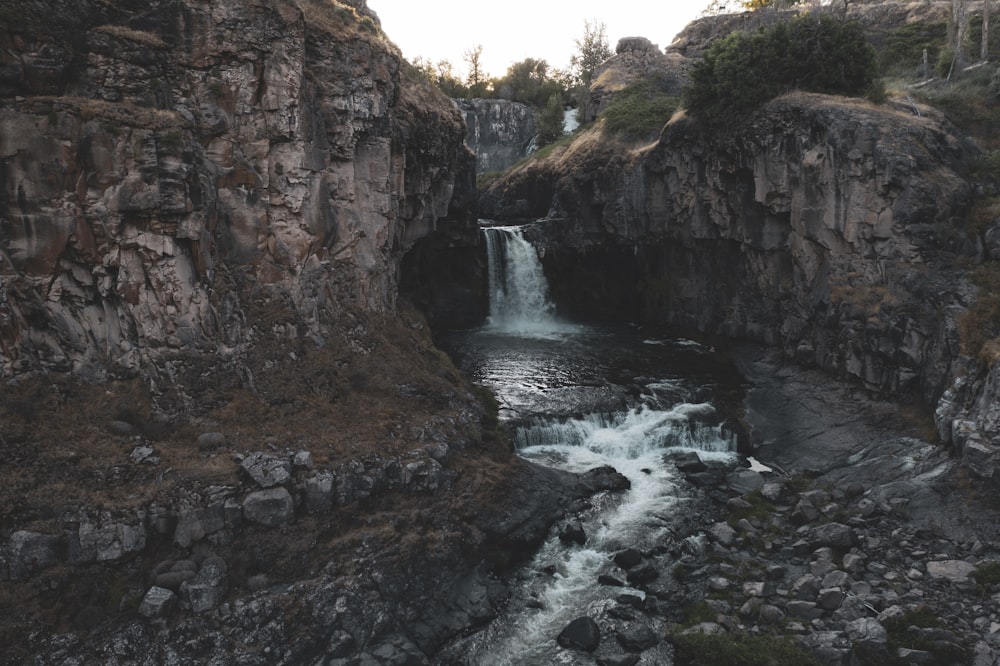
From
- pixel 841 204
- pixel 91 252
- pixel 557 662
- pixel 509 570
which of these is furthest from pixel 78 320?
pixel 841 204

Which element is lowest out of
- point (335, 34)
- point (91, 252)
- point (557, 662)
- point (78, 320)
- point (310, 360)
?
point (557, 662)

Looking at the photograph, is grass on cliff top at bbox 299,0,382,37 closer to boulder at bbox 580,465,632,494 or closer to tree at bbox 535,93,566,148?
boulder at bbox 580,465,632,494

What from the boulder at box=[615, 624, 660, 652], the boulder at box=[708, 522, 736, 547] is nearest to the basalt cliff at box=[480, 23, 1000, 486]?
the boulder at box=[708, 522, 736, 547]

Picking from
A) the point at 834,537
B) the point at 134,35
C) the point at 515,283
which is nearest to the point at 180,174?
the point at 134,35

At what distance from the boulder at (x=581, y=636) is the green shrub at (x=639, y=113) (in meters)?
35.0

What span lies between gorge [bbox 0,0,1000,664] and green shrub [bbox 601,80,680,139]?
14033 mm

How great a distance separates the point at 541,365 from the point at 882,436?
14535mm

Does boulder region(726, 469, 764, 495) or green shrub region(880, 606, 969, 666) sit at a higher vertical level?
boulder region(726, 469, 764, 495)

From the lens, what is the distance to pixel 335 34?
74.1ft

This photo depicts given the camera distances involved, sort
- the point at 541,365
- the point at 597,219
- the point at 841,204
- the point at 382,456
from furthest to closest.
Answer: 1. the point at 597,219
2. the point at 541,365
3. the point at 841,204
4. the point at 382,456

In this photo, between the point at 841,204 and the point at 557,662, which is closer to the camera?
the point at 557,662

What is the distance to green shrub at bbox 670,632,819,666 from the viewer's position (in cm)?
1302

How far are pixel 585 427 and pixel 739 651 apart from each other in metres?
11.6

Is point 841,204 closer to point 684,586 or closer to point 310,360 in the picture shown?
point 684,586
